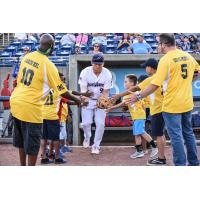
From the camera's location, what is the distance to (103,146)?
229 inches

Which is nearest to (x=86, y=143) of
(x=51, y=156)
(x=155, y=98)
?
(x=51, y=156)

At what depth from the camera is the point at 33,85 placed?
435 centimetres

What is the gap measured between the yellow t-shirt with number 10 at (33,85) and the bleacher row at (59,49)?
44.0 inches

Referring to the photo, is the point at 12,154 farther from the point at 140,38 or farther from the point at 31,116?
the point at 140,38

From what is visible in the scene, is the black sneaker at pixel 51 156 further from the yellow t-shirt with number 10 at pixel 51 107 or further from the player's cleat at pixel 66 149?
the yellow t-shirt with number 10 at pixel 51 107

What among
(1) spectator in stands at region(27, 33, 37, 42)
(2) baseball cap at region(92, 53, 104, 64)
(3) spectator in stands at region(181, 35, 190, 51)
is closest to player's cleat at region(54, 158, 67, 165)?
(2) baseball cap at region(92, 53, 104, 64)

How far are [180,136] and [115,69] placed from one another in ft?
6.89

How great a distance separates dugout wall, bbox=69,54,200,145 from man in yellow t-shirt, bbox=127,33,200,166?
44.7 inches

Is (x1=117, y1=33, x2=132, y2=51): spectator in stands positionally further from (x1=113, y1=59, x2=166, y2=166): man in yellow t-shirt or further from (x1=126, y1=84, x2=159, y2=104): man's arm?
(x1=126, y1=84, x2=159, y2=104): man's arm

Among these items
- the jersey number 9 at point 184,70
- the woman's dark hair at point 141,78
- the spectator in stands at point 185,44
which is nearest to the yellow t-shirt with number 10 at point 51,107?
the woman's dark hair at point 141,78

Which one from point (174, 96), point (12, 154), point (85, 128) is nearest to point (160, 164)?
point (174, 96)

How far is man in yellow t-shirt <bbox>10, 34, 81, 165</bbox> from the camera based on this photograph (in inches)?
170

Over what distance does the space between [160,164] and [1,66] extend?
226cm
